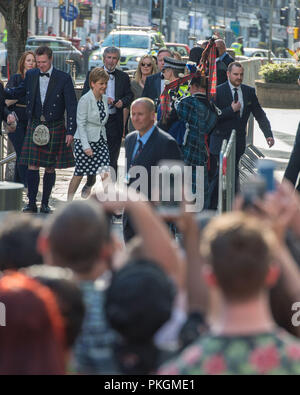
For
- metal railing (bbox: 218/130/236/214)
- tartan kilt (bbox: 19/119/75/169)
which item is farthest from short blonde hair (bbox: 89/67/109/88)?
metal railing (bbox: 218/130/236/214)

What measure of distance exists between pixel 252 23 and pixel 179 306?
105252 millimetres

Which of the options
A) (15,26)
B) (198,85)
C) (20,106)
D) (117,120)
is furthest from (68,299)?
(15,26)

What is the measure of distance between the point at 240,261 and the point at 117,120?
349 inches

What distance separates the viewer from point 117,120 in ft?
38.4

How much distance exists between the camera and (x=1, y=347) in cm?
285

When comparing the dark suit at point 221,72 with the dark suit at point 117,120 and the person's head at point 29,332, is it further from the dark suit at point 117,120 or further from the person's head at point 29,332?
the person's head at point 29,332

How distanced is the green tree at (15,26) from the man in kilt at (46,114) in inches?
109

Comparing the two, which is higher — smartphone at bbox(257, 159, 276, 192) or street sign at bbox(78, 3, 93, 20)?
smartphone at bbox(257, 159, 276, 192)

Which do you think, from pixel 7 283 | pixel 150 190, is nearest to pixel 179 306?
pixel 7 283

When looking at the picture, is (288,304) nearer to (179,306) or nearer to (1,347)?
(179,306)

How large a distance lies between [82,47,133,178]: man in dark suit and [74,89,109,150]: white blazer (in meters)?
0.64

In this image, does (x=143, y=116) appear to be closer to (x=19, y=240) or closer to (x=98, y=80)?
(x=98, y=80)

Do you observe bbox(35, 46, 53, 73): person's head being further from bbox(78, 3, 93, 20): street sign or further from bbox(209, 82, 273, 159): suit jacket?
bbox(78, 3, 93, 20): street sign

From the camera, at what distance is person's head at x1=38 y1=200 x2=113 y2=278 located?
3.25 meters
